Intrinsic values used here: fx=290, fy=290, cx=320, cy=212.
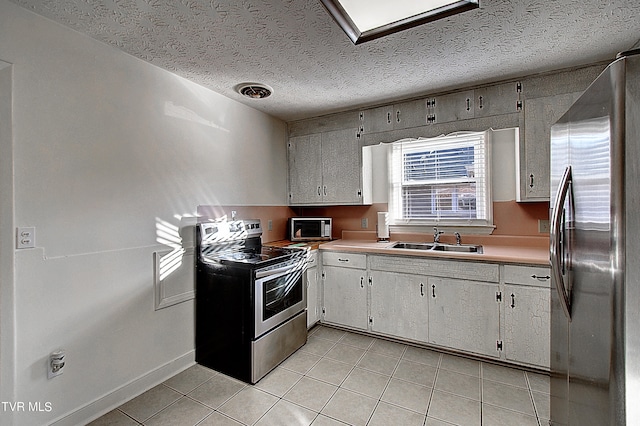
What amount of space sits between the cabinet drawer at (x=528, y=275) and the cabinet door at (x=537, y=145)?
0.66m

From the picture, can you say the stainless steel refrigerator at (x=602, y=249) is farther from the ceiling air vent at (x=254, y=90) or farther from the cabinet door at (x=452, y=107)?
the ceiling air vent at (x=254, y=90)

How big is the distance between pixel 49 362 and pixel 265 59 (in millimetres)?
2388

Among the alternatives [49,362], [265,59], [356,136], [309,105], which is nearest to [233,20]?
[265,59]

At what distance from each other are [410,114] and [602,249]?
92.7 inches

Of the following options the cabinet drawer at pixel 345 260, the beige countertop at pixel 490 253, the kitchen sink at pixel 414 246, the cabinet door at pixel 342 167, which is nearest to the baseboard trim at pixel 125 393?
the cabinet drawer at pixel 345 260

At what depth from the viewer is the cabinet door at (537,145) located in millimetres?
2434

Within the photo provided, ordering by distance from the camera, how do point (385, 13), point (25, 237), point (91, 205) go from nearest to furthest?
point (25, 237), point (385, 13), point (91, 205)

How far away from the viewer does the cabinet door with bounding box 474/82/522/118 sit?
256 centimetres

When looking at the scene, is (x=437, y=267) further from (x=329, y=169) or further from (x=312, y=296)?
(x=329, y=169)

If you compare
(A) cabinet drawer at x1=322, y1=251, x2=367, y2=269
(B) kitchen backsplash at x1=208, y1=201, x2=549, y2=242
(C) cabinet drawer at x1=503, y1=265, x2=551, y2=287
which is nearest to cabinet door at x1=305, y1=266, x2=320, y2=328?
(A) cabinet drawer at x1=322, y1=251, x2=367, y2=269

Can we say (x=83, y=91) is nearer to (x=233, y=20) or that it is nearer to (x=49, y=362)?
(x=233, y=20)

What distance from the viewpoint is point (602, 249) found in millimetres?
944

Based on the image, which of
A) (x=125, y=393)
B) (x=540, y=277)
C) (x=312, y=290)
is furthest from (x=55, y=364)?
(x=540, y=277)

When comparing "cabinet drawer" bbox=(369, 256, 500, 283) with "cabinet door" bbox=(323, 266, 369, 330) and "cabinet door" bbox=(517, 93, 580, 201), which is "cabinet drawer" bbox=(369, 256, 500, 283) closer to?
"cabinet door" bbox=(323, 266, 369, 330)
